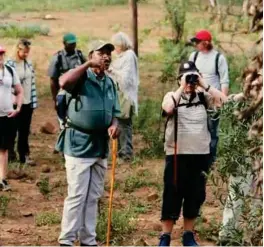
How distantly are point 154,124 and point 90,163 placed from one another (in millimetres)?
6364

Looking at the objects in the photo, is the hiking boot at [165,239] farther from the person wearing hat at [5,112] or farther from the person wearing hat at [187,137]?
the person wearing hat at [5,112]

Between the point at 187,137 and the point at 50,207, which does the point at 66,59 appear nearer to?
the point at 50,207

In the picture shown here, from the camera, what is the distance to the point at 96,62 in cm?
677

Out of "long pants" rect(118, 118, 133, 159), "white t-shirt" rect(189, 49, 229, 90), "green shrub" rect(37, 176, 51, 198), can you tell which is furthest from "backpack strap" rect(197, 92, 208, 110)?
"long pants" rect(118, 118, 133, 159)

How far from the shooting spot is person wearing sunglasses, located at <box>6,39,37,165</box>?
10413 millimetres

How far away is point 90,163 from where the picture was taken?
6840 mm

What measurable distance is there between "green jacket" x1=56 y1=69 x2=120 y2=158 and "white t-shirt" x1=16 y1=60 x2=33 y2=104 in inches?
147

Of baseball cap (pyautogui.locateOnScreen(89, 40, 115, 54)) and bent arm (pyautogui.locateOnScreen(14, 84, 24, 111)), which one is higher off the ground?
baseball cap (pyautogui.locateOnScreen(89, 40, 115, 54))

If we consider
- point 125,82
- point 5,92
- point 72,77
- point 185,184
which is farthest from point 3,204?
point 125,82

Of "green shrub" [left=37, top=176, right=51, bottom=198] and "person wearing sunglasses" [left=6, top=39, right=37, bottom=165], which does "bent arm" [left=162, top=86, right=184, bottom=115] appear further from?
"person wearing sunglasses" [left=6, top=39, right=37, bottom=165]

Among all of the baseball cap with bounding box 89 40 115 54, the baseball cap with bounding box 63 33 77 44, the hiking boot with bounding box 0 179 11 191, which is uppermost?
the baseball cap with bounding box 89 40 115 54

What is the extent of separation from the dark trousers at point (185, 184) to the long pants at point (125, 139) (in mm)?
3672

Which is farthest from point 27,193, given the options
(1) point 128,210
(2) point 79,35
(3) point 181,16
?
(2) point 79,35

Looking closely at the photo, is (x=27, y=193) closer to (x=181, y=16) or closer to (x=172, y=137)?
(x=172, y=137)
